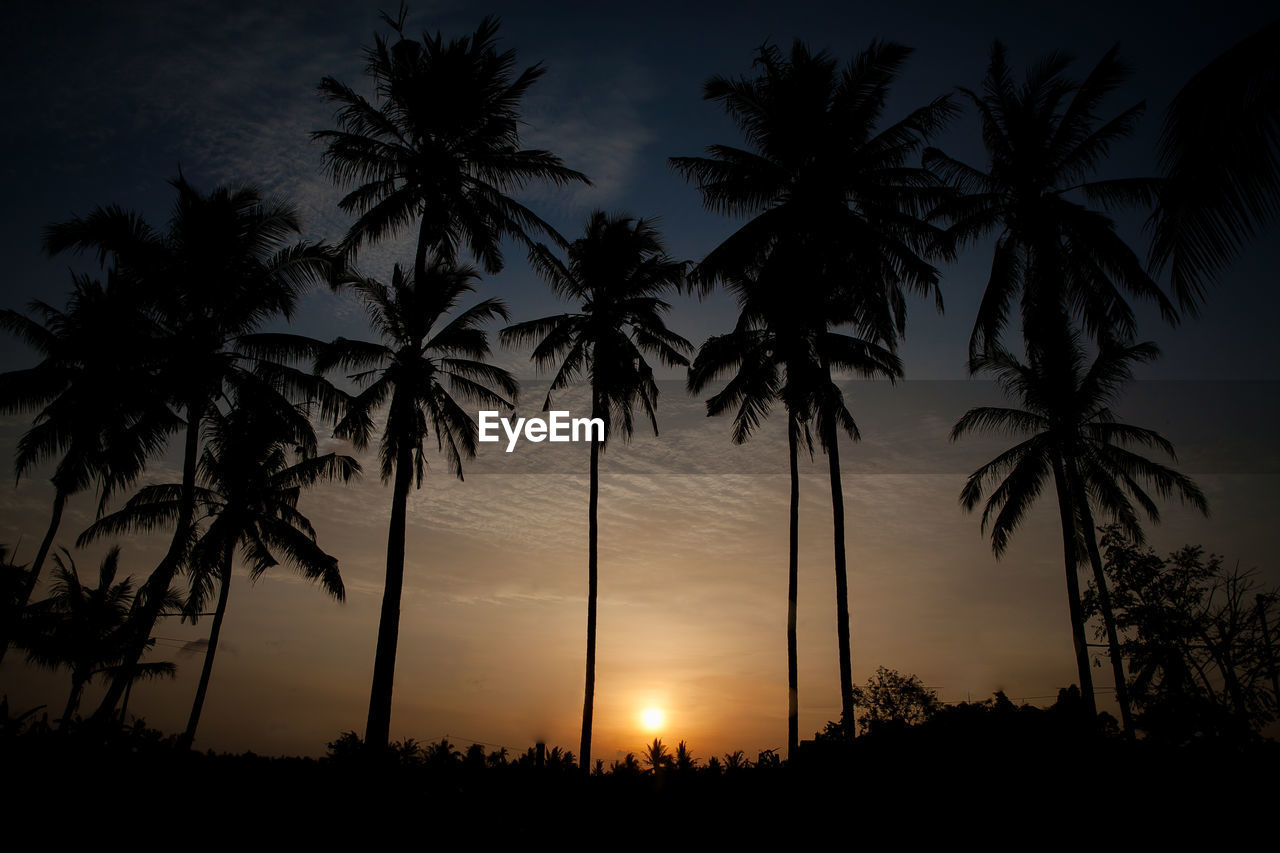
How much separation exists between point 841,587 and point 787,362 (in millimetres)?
6542

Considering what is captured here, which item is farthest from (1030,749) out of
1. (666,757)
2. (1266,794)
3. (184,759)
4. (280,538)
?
(280,538)

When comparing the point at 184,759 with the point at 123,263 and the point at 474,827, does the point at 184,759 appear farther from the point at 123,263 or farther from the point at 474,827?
the point at 123,263

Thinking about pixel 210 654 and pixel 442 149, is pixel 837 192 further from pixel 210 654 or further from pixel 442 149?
pixel 210 654

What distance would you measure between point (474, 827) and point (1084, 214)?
1951 cm

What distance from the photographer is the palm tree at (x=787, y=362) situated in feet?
61.7

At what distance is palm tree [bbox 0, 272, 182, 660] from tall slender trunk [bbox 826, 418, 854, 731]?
17929 mm

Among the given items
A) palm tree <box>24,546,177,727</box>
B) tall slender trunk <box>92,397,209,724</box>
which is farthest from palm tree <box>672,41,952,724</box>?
palm tree <box>24,546,177,727</box>

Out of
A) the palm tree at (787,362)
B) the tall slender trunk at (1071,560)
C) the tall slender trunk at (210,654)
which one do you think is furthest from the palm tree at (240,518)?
the tall slender trunk at (1071,560)

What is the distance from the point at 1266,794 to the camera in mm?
8227

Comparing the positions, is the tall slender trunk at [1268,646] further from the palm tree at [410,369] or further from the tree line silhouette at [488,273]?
the palm tree at [410,369]

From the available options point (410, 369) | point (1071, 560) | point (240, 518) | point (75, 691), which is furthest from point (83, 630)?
point (1071, 560)

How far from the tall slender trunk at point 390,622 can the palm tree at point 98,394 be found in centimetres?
676

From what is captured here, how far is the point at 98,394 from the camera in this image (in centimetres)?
1798

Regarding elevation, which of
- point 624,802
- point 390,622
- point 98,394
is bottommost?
point 624,802
